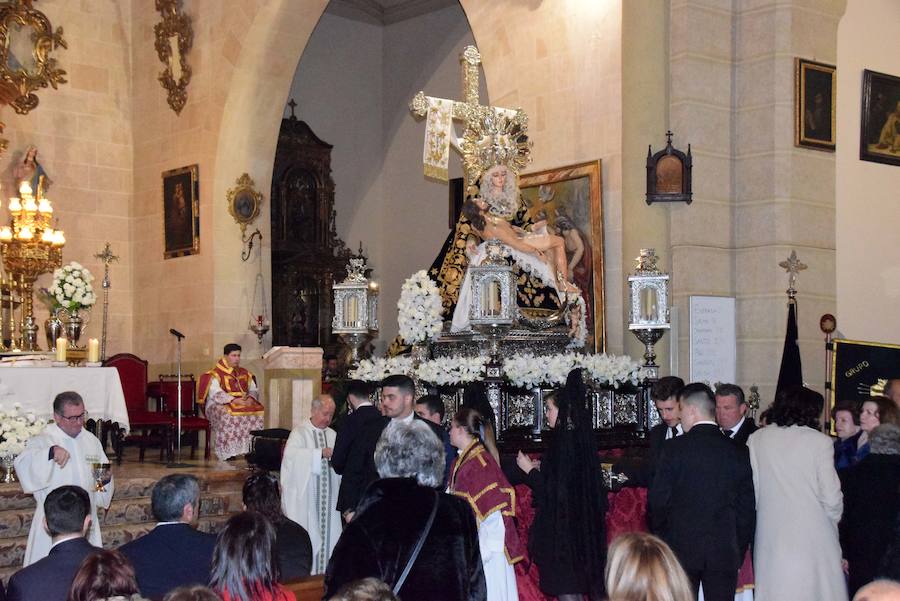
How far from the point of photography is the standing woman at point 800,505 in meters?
6.34

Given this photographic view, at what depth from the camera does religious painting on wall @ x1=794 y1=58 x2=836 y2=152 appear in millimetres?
12086

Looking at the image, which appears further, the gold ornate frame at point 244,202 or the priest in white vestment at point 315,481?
the gold ornate frame at point 244,202

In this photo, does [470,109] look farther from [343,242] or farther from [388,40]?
[388,40]

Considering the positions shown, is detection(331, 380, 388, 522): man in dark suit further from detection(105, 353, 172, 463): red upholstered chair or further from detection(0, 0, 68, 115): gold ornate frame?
detection(0, 0, 68, 115): gold ornate frame

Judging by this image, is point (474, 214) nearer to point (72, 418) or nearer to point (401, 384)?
point (401, 384)

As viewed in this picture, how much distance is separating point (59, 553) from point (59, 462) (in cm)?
297

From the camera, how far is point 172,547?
4.50 metres

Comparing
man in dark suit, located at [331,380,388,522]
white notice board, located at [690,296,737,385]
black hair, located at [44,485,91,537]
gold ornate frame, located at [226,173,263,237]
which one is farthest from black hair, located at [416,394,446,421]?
gold ornate frame, located at [226,173,263,237]

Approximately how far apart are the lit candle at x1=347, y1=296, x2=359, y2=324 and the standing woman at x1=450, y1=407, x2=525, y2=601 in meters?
3.80

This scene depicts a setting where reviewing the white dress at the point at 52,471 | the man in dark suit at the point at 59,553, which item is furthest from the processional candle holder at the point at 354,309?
the man in dark suit at the point at 59,553

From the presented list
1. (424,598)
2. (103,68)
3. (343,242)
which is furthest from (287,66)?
(424,598)

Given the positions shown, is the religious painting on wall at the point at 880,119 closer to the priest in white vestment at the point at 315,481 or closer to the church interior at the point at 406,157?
the church interior at the point at 406,157

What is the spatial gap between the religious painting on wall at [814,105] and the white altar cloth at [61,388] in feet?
24.4

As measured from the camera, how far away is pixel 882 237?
43.7 ft
